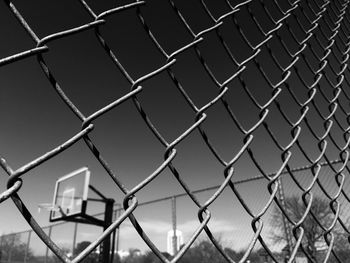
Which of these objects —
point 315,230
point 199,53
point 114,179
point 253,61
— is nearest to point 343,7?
point 253,61

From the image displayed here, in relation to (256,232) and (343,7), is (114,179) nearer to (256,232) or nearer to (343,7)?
(256,232)

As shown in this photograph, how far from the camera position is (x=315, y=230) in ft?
20.0

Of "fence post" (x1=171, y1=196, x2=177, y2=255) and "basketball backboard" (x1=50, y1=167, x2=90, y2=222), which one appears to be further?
"fence post" (x1=171, y1=196, x2=177, y2=255)

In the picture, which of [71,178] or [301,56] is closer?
[301,56]

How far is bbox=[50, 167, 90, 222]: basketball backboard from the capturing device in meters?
7.42

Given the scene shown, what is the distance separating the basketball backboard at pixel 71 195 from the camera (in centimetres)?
742

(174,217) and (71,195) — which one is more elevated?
(71,195)

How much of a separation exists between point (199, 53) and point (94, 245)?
0.61 meters

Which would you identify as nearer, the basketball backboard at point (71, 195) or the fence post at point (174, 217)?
the basketball backboard at point (71, 195)

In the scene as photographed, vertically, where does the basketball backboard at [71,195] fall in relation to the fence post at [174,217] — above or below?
above

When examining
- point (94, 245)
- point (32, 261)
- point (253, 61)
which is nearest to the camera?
point (94, 245)

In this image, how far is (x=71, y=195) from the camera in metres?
8.29

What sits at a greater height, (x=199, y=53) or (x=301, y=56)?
(x=199, y=53)

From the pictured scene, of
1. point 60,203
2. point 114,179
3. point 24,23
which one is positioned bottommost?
point 60,203
